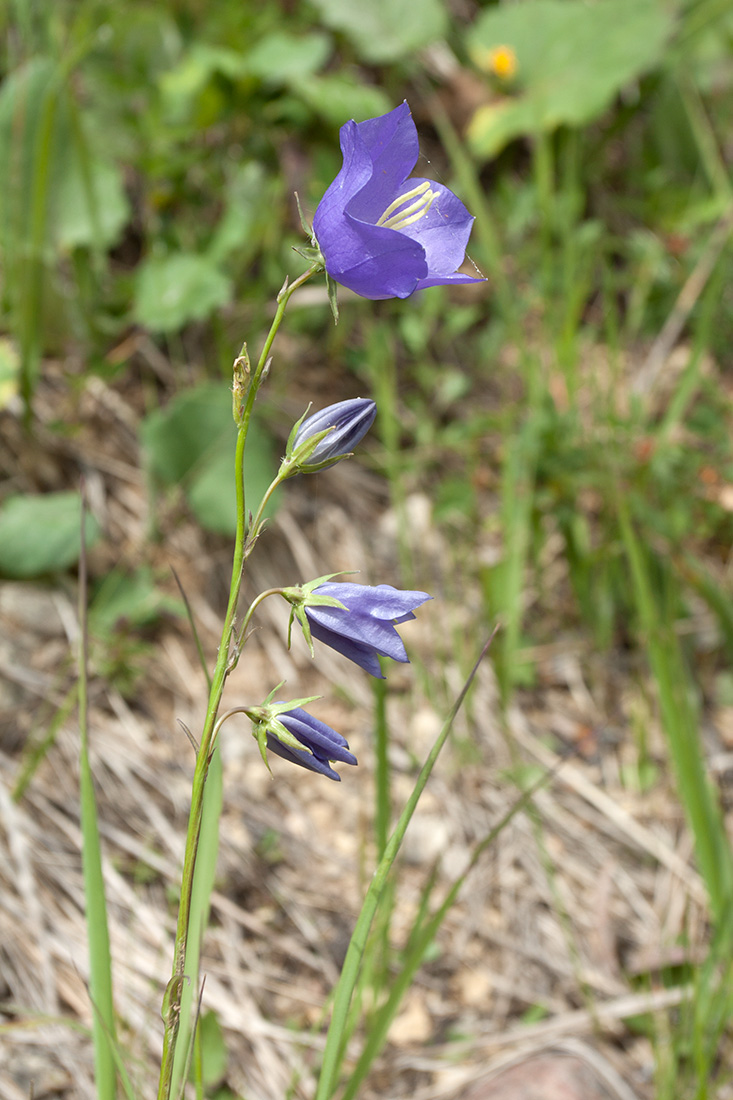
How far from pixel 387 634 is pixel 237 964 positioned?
4.08 ft

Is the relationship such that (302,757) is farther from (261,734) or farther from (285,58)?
(285,58)

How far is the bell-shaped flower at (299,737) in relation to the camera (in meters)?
0.90

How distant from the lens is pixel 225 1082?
159 centimetres

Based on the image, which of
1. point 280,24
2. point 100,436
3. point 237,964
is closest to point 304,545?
point 100,436

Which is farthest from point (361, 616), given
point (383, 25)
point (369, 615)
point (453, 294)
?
point (383, 25)

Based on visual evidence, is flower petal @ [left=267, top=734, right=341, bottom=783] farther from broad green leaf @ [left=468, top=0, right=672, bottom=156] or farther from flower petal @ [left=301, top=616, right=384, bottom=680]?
broad green leaf @ [left=468, top=0, right=672, bottom=156]

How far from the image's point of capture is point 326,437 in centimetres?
93

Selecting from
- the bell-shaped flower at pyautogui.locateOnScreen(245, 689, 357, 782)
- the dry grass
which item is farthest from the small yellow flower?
the bell-shaped flower at pyautogui.locateOnScreen(245, 689, 357, 782)

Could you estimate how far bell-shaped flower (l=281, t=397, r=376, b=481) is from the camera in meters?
0.93

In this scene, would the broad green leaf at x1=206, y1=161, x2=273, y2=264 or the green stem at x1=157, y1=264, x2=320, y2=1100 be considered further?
the broad green leaf at x1=206, y1=161, x2=273, y2=264

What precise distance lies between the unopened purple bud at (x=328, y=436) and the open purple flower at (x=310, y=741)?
261 mm

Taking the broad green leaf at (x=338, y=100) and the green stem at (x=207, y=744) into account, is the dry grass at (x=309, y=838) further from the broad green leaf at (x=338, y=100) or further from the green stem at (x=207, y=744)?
the broad green leaf at (x=338, y=100)

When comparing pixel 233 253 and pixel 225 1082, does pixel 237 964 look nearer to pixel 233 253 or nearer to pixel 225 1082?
pixel 225 1082

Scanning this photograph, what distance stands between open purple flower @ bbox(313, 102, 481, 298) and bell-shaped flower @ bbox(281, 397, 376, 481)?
0.13 metres
